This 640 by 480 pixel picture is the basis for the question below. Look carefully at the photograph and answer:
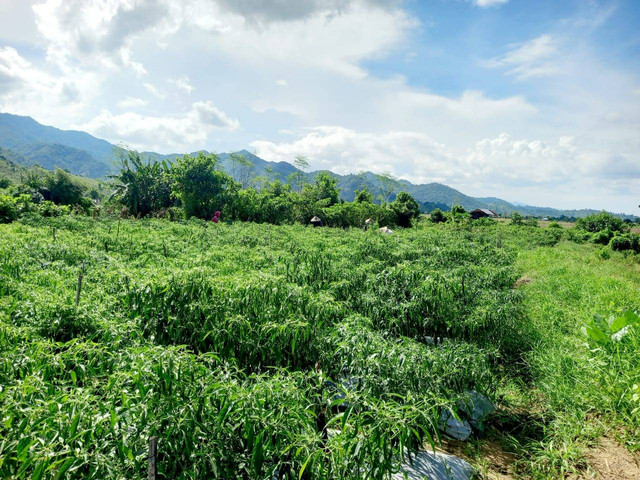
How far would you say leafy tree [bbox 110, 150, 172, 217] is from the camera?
26.0m

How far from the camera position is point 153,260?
7.49 metres

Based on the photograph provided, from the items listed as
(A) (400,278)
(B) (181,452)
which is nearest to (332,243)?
(A) (400,278)

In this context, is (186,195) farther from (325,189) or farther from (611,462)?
(611,462)

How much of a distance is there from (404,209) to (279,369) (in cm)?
3617

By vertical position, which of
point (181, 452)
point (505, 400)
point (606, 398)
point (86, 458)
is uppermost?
point (86, 458)

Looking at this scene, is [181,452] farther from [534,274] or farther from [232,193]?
[232,193]

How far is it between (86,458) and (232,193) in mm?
26009

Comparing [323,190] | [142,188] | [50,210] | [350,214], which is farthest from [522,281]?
[323,190]

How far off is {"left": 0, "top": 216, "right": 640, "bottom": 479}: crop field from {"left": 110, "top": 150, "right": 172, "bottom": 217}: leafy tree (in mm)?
18559

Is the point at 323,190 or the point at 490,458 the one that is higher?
the point at 323,190

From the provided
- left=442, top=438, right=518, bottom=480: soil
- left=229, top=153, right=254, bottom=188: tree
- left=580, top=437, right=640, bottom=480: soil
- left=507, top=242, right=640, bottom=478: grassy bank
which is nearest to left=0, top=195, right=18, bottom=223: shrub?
left=229, top=153, right=254, bottom=188: tree

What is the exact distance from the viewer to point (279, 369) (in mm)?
3350

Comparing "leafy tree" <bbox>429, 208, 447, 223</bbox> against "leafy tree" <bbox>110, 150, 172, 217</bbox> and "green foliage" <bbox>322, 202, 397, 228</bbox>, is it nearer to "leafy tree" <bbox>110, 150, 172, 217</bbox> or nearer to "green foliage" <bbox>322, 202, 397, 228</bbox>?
"green foliage" <bbox>322, 202, 397, 228</bbox>

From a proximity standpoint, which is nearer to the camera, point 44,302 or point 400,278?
point 44,302
